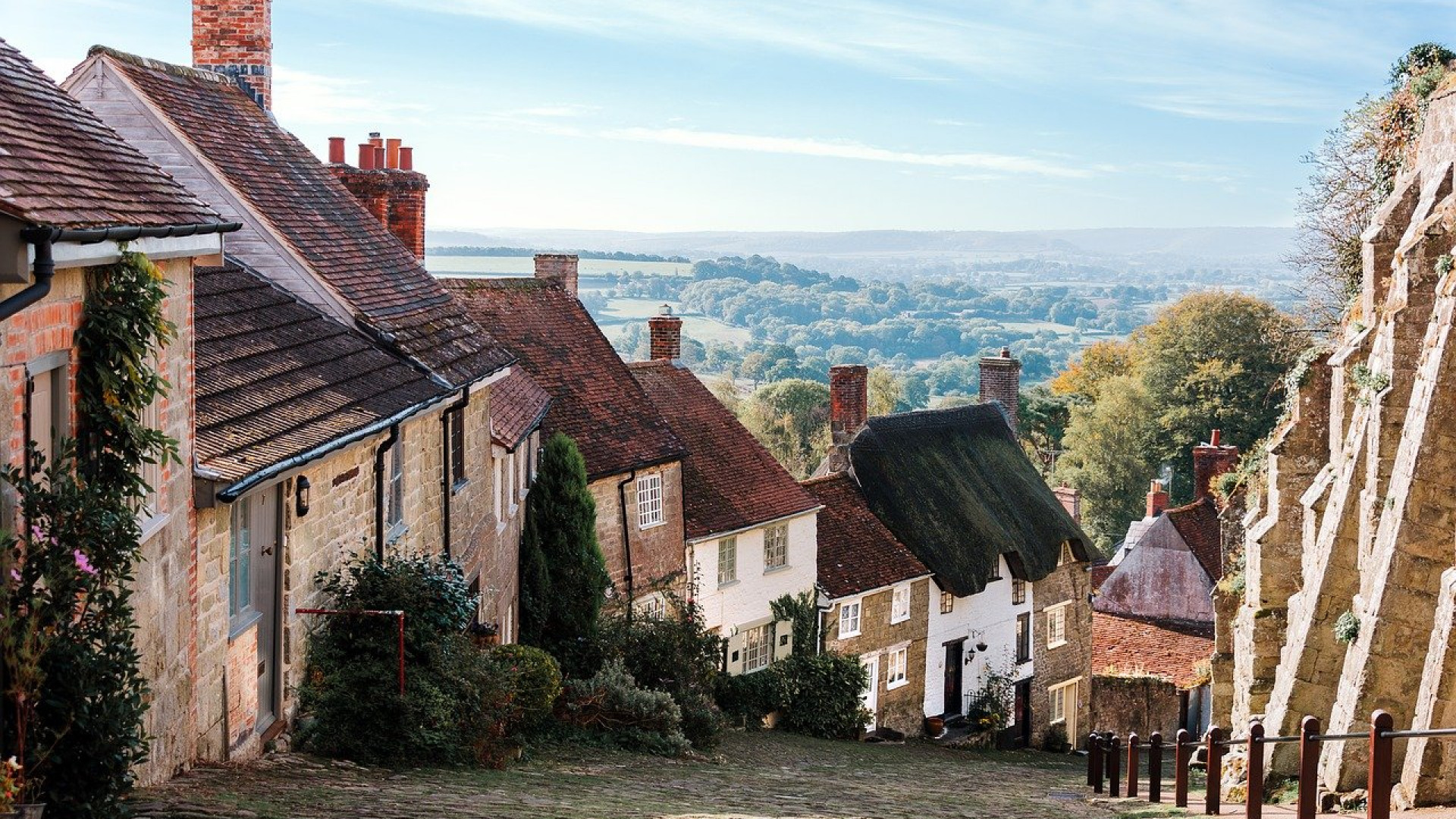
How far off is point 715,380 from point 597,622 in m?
84.1

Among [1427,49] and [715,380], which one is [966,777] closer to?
[1427,49]

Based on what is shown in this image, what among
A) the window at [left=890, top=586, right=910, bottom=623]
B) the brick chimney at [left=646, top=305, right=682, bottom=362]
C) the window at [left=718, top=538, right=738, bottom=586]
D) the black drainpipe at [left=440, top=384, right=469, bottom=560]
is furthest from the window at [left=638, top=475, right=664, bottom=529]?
the black drainpipe at [left=440, top=384, right=469, bottom=560]

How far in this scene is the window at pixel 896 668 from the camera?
3334 cm

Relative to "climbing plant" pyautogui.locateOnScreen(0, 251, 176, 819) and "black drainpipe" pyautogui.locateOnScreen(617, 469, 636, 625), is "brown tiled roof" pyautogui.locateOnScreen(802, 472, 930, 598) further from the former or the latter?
"climbing plant" pyautogui.locateOnScreen(0, 251, 176, 819)

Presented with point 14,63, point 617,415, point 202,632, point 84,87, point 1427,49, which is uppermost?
point 1427,49

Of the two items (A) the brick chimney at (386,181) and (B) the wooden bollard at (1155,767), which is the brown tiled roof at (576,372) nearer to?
(A) the brick chimney at (386,181)

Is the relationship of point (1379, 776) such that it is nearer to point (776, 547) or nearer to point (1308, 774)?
point (1308, 774)

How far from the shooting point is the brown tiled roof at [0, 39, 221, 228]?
24.7 feet

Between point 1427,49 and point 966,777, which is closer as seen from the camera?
point 966,777

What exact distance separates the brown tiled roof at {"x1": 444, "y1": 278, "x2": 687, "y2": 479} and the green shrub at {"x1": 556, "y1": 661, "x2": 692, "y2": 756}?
6.72 meters

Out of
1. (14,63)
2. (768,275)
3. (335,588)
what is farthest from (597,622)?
(768,275)

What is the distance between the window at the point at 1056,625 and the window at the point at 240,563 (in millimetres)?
29899

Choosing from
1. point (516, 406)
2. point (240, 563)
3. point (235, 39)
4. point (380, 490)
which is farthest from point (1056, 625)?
point (240, 563)

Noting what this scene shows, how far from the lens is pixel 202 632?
1025cm
